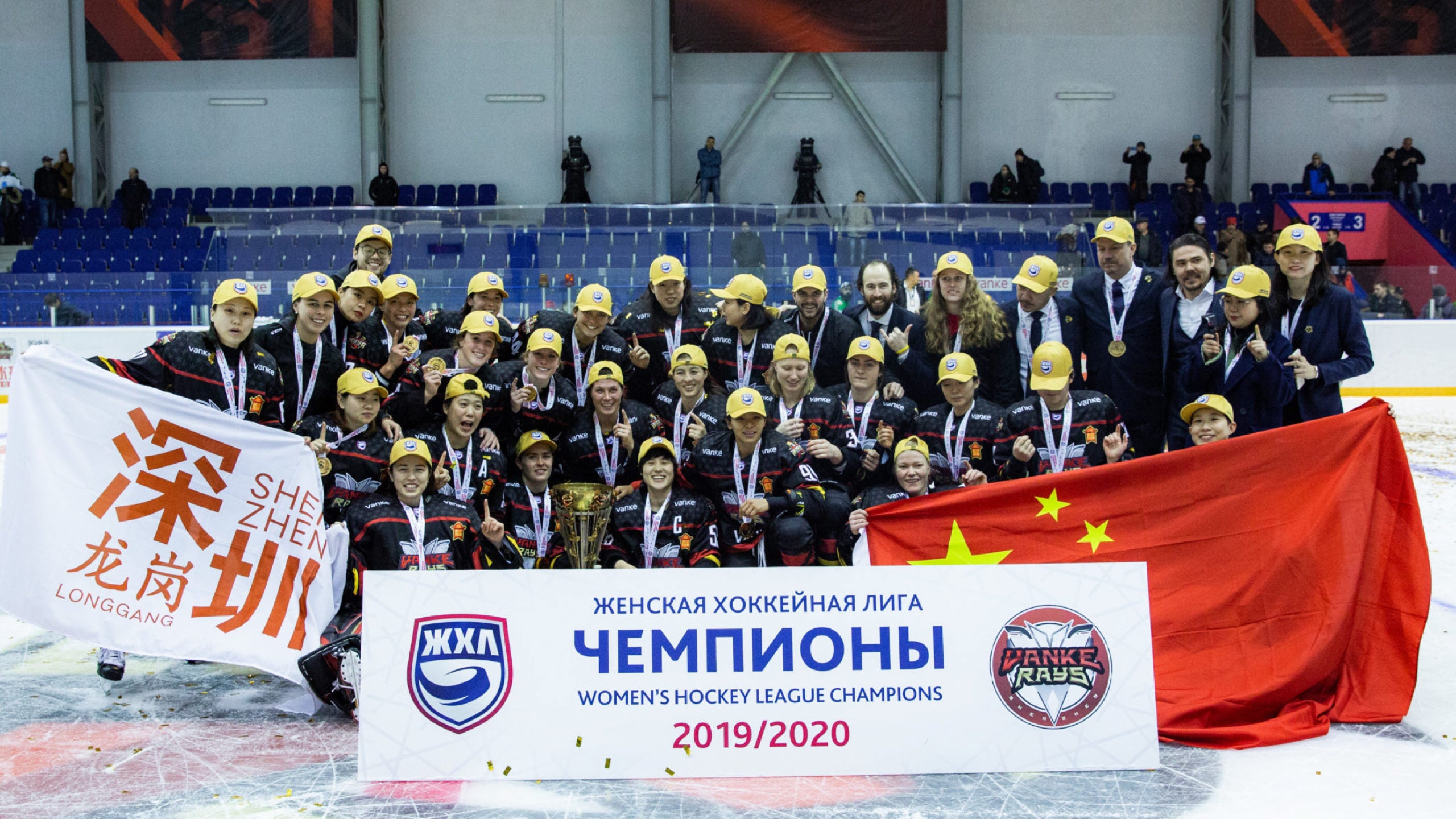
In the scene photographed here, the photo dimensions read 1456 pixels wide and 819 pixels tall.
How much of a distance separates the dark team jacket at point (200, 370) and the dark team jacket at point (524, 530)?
114 cm

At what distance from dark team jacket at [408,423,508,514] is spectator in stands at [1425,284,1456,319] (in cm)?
1425

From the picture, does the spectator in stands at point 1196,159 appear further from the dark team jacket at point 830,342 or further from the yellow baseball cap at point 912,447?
the yellow baseball cap at point 912,447

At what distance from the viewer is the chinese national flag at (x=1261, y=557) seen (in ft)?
15.3

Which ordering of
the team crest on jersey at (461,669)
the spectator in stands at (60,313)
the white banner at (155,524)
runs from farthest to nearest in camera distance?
1. the spectator in stands at (60,313)
2. the white banner at (155,524)
3. the team crest on jersey at (461,669)

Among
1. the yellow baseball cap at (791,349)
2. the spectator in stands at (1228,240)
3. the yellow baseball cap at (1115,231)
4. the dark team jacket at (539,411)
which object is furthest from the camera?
the spectator in stands at (1228,240)

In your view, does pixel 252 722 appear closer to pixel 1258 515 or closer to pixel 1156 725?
pixel 1156 725

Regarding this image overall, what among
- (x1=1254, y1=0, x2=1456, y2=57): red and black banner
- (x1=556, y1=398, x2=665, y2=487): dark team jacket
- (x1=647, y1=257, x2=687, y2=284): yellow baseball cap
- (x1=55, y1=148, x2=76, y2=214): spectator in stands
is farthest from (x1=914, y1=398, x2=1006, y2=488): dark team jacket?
(x1=55, y1=148, x2=76, y2=214): spectator in stands

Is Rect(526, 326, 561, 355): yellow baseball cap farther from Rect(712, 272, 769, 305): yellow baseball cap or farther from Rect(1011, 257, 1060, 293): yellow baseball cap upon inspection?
Rect(1011, 257, 1060, 293): yellow baseball cap

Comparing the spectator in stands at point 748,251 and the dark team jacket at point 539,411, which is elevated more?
the spectator in stands at point 748,251

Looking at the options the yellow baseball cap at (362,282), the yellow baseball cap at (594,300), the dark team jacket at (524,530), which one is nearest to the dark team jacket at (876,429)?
the yellow baseball cap at (594,300)

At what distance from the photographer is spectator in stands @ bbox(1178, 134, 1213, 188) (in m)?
21.0

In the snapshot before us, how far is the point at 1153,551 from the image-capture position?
4.98m

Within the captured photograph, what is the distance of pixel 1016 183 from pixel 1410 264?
21.4 ft

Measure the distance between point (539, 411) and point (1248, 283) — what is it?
341 cm
